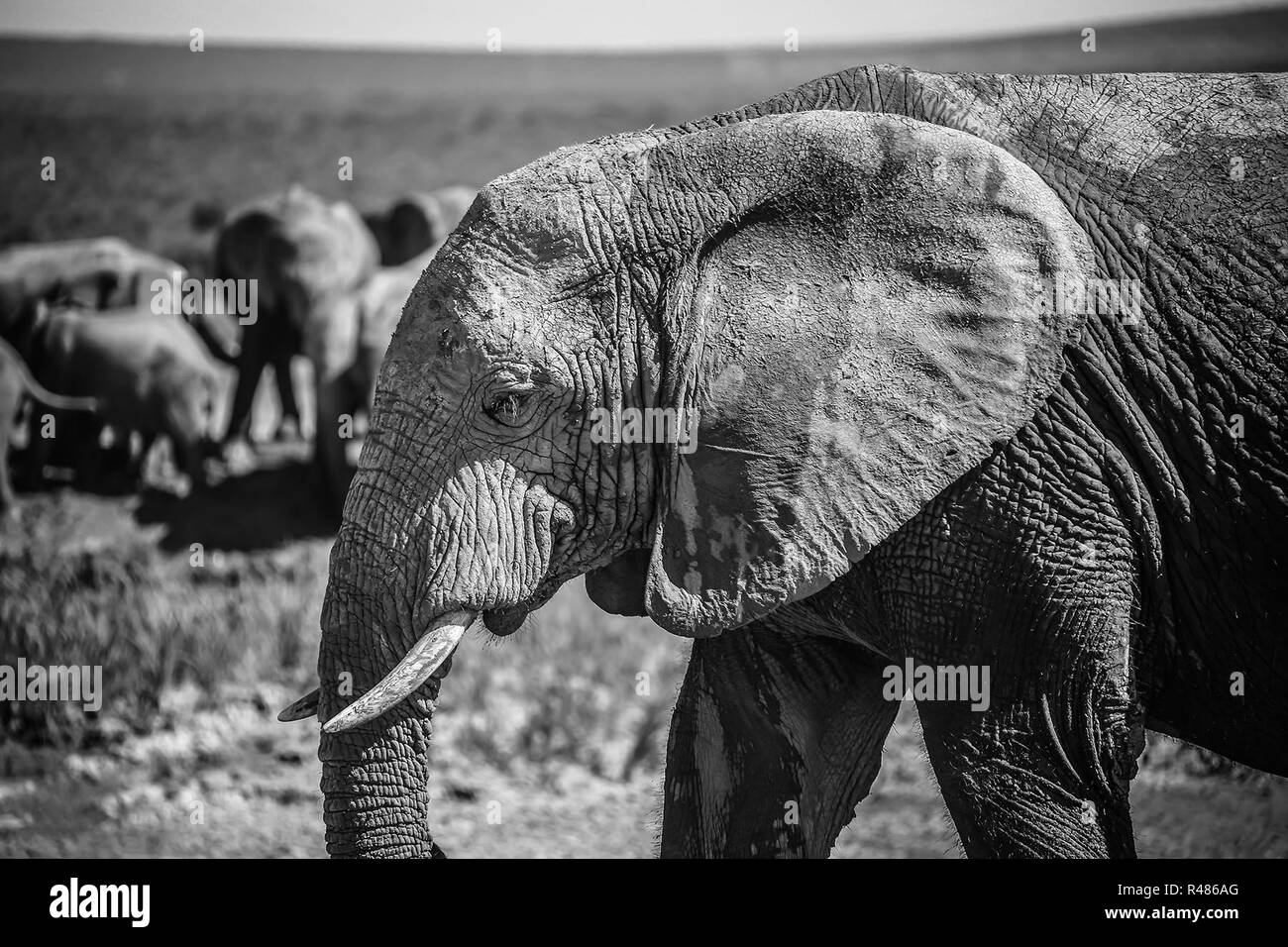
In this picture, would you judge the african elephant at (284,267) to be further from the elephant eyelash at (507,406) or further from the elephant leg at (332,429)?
the elephant eyelash at (507,406)

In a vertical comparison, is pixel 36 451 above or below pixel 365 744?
above

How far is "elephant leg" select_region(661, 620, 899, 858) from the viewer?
141 inches

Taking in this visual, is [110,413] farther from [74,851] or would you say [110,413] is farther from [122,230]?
[122,230]

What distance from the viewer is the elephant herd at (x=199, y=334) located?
10414 mm

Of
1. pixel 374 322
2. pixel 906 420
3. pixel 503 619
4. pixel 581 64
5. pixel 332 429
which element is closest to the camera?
pixel 906 420

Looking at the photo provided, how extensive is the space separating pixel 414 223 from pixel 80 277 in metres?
2.86

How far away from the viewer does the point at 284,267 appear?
40.0ft

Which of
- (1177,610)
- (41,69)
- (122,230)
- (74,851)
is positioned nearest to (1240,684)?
(1177,610)

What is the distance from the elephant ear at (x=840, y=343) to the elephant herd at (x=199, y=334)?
548 centimetres

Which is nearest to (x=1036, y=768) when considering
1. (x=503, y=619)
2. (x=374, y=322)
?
(x=503, y=619)

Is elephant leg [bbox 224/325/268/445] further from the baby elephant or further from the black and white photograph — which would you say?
the black and white photograph

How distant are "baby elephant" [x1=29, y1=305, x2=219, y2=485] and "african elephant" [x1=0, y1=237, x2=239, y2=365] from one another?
1.40 metres

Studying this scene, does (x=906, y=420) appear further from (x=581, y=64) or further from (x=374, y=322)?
(x=581, y=64)

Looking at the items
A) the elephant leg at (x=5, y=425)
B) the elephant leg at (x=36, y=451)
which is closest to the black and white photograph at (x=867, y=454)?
the elephant leg at (x=5, y=425)
